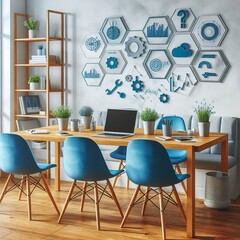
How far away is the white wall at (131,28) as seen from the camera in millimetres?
5703

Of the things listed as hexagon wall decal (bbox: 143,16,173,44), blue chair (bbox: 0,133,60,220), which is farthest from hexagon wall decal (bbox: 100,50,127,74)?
blue chair (bbox: 0,133,60,220)

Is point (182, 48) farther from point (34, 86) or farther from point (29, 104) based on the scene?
point (29, 104)

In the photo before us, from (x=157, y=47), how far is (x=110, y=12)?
820 mm

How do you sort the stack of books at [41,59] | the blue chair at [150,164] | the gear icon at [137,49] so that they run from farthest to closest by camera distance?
1. the stack of books at [41,59]
2. the gear icon at [137,49]
3. the blue chair at [150,164]

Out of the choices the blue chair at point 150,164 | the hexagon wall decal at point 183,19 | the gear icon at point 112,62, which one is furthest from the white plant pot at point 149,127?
the gear icon at point 112,62

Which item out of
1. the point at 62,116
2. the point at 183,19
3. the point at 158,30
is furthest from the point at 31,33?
the point at 183,19

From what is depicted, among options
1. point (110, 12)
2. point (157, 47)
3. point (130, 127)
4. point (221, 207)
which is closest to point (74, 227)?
point (130, 127)

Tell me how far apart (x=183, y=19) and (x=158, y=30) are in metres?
0.35

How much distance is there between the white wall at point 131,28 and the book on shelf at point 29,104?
49 centimetres

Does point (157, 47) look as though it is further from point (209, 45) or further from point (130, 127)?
point (130, 127)

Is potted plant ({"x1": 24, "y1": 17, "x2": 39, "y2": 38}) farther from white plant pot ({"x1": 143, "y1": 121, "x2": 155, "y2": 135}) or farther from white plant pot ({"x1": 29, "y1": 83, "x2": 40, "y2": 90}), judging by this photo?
white plant pot ({"x1": 143, "y1": 121, "x2": 155, "y2": 135})

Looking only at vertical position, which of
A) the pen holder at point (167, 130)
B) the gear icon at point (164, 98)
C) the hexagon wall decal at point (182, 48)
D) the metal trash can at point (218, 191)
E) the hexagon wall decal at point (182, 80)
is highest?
the hexagon wall decal at point (182, 48)

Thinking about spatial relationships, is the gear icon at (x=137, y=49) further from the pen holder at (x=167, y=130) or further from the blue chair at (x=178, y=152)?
the pen holder at (x=167, y=130)

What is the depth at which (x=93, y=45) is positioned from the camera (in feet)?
21.5
